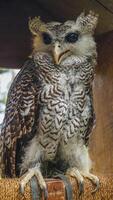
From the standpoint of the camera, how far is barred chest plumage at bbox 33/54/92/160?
2.00m

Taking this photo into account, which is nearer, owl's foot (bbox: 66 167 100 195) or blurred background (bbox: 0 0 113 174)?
owl's foot (bbox: 66 167 100 195)

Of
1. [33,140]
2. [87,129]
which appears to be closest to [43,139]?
[33,140]

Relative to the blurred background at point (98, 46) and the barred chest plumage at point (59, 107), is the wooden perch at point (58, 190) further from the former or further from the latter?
the blurred background at point (98, 46)

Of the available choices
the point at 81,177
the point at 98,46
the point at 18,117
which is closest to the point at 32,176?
the point at 81,177

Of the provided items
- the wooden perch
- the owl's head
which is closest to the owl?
the owl's head

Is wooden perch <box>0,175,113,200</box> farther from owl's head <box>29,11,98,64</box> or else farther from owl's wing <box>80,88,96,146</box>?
owl's head <box>29,11,98,64</box>

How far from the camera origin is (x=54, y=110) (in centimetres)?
200

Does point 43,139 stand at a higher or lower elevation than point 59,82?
lower

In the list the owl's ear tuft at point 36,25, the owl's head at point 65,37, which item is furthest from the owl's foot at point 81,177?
the owl's ear tuft at point 36,25

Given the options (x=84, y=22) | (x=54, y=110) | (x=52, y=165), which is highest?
(x=84, y=22)

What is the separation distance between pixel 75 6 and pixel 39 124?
0.45m

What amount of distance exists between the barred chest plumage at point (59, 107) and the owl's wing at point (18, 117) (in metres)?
0.04

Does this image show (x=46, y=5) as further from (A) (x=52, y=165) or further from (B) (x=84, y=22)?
(A) (x=52, y=165)

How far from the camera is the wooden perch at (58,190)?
1.54 m
